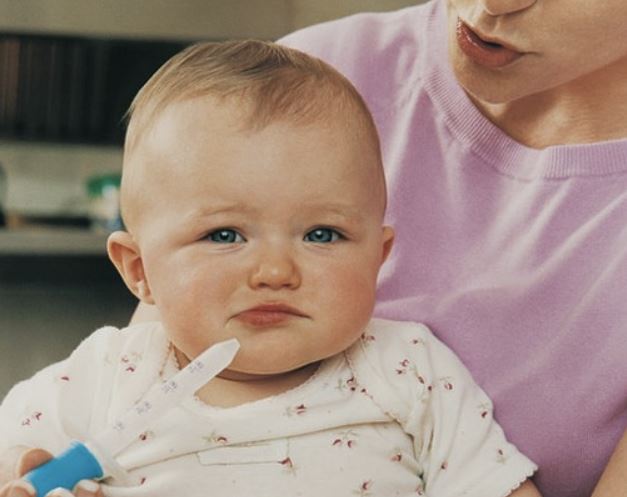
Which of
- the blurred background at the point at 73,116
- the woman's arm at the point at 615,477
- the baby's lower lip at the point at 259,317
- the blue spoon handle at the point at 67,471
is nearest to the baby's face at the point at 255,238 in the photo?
the baby's lower lip at the point at 259,317

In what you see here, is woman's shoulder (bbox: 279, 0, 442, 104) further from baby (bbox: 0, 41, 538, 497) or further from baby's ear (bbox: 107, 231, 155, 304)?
baby's ear (bbox: 107, 231, 155, 304)

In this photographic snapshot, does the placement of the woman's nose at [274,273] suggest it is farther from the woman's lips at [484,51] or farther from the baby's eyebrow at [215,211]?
the woman's lips at [484,51]

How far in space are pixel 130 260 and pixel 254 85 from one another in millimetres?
209

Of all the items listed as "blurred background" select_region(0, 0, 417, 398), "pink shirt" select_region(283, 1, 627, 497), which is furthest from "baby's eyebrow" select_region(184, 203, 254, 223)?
"blurred background" select_region(0, 0, 417, 398)

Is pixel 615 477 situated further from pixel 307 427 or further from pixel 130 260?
pixel 130 260

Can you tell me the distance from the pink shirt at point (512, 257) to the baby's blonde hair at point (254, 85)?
204 millimetres

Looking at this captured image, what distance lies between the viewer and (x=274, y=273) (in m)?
1.06

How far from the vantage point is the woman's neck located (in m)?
1.37

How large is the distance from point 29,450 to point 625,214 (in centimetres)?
64

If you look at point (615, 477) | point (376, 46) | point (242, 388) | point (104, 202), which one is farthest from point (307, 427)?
point (104, 202)

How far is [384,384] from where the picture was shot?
114cm

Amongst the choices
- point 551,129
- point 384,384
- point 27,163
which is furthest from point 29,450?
point 27,163

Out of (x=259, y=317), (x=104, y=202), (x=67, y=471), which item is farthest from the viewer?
(x=104, y=202)

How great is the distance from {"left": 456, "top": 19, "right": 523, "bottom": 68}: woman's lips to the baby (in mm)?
153
